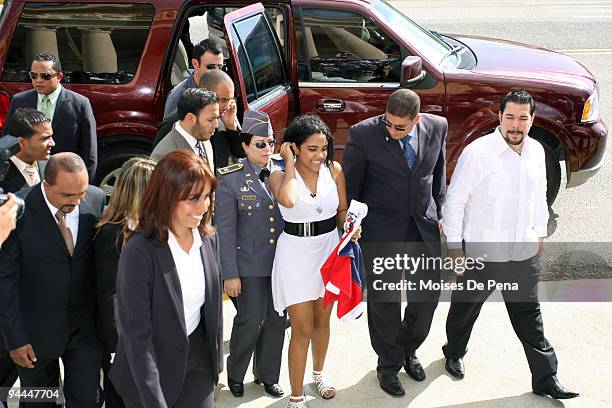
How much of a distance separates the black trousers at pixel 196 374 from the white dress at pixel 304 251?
1.17 m

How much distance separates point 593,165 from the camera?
27.2 ft

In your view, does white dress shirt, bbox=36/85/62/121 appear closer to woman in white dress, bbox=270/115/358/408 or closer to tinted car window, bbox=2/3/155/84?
tinted car window, bbox=2/3/155/84

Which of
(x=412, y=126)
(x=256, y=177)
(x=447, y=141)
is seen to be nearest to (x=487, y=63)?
(x=447, y=141)

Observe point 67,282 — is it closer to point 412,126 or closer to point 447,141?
point 412,126

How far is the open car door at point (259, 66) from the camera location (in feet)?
23.3

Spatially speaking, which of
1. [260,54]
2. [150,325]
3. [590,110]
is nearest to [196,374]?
[150,325]

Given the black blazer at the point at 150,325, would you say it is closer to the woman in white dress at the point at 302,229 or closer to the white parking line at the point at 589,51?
the woman in white dress at the point at 302,229

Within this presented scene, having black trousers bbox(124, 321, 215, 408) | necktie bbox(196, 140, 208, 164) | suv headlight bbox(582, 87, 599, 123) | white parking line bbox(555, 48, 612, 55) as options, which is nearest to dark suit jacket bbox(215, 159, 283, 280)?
necktie bbox(196, 140, 208, 164)

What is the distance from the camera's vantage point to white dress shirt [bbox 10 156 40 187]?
17.8ft

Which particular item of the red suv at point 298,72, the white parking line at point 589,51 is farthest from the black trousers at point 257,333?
the white parking line at point 589,51

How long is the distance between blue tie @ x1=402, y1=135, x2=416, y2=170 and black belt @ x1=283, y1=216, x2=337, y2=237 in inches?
24.5

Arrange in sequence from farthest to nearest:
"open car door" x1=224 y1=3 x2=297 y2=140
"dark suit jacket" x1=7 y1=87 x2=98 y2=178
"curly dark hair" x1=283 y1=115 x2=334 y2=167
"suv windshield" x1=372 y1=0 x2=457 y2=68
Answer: "suv windshield" x1=372 y1=0 x2=457 y2=68 → "open car door" x1=224 y1=3 x2=297 y2=140 → "dark suit jacket" x1=7 y1=87 x2=98 y2=178 → "curly dark hair" x1=283 y1=115 x2=334 y2=167

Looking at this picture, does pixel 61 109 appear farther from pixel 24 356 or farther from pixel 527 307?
pixel 527 307

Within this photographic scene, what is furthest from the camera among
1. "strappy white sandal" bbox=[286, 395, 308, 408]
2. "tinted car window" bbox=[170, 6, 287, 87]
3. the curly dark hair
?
"tinted car window" bbox=[170, 6, 287, 87]
